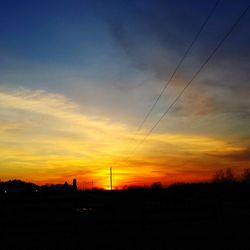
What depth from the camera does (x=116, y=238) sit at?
2195 cm

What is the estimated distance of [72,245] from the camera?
66.6ft

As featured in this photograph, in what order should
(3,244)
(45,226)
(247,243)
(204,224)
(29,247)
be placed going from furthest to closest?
(45,226) < (204,224) < (3,244) < (29,247) < (247,243)

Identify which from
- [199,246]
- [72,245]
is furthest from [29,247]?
[199,246]

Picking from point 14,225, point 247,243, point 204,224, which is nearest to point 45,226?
point 14,225

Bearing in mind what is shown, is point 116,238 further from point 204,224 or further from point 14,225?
point 14,225

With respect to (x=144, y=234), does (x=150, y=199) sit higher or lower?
higher

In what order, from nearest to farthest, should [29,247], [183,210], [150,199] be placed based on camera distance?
[29,247] → [183,210] → [150,199]

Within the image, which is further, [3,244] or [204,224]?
[204,224]

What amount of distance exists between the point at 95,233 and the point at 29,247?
18.0ft

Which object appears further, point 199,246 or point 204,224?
point 204,224

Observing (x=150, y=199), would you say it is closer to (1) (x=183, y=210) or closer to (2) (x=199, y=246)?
(1) (x=183, y=210)

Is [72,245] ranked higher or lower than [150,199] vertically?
lower

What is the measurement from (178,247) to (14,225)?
55.8 feet

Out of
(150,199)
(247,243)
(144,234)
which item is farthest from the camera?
(150,199)
